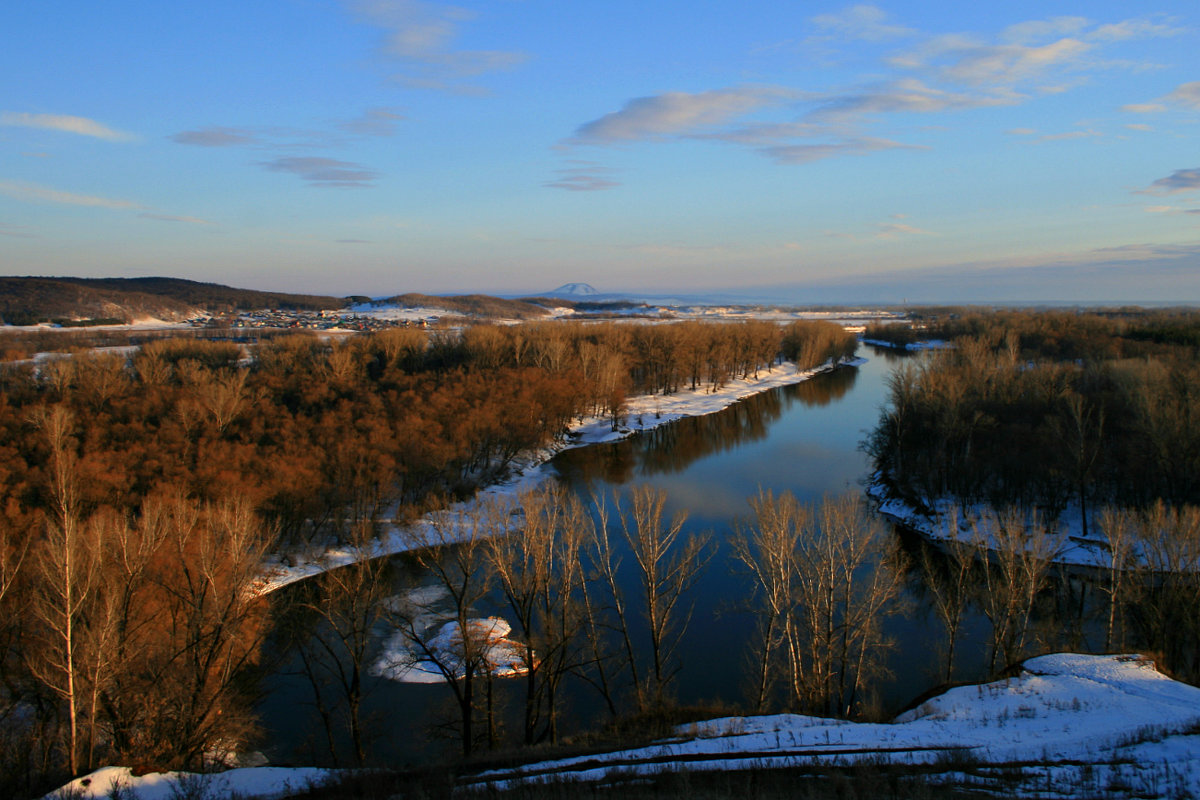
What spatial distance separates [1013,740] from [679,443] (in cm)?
3090

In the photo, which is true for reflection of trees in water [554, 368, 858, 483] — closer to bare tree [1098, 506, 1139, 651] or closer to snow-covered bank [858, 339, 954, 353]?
bare tree [1098, 506, 1139, 651]

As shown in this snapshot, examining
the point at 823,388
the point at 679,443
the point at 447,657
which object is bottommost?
the point at 447,657

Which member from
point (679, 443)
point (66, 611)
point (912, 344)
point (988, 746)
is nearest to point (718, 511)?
point (679, 443)

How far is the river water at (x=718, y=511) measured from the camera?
14336 mm

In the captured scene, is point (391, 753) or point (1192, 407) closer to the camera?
point (391, 753)

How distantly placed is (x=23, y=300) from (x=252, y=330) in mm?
25323

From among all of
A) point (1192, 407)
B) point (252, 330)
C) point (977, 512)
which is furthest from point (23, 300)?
point (1192, 407)

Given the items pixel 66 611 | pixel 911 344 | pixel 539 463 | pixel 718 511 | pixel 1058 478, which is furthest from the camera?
pixel 911 344

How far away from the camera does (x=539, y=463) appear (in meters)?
36.6

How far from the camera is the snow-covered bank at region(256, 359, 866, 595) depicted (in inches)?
866

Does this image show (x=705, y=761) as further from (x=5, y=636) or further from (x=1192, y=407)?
(x=1192, y=407)

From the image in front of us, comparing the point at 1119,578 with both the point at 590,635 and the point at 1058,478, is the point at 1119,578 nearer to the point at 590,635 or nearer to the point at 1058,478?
the point at 1058,478

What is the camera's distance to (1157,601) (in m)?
14.9

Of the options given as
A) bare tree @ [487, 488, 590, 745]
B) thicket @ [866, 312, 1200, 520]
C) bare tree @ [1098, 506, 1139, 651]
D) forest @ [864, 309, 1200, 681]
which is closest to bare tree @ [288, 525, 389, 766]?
bare tree @ [487, 488, 590, 745]
